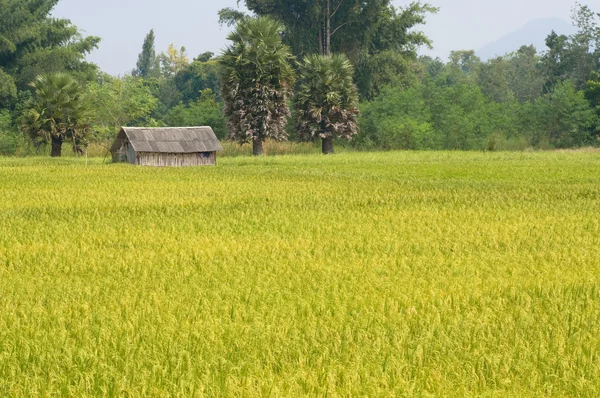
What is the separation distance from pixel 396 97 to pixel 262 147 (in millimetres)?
10132

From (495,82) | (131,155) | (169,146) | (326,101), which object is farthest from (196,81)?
(169,146)

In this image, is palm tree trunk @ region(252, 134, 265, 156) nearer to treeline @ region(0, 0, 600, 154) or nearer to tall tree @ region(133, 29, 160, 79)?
treeline @ region(0, 0, 600, 154)

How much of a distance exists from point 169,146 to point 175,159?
0.91 m

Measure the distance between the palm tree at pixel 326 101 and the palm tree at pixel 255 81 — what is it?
2173mm

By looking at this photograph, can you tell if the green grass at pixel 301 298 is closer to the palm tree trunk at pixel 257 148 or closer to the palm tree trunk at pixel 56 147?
the palm tree trunk at pixel 257 148

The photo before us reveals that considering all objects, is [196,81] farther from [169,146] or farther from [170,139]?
[169,146]

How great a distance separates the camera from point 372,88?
5922 cm

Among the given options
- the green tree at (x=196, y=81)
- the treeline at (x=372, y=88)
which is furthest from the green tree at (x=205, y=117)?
the green tree at (x=196, y=81)

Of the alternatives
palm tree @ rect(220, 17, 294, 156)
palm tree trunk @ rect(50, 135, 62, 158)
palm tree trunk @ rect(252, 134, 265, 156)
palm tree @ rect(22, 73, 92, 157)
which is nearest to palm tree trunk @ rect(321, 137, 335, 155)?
palm tree @ rect(220, 17, 294, 156)

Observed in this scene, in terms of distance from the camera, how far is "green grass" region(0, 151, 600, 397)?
6195 mm

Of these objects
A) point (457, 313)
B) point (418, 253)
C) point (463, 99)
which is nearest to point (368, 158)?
point (463, 99)

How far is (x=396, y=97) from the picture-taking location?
55.1 m

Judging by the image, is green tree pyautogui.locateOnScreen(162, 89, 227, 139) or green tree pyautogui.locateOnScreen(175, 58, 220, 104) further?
green tree pyautogui.locateOnScreen(175, 58, 220, 104)

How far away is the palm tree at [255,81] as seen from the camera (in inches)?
1859
